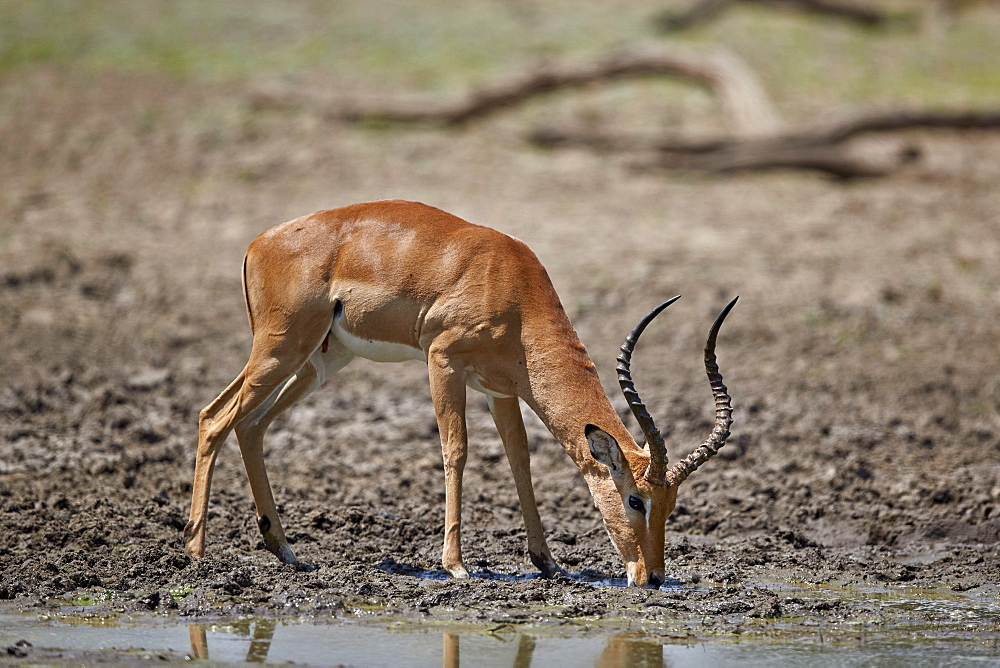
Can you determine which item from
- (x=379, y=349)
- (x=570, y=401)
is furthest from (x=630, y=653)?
(x=379, y=349)

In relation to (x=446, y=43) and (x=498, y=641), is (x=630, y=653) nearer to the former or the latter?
(x=498, y=641)

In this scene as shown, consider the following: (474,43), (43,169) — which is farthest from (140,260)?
(474,43)

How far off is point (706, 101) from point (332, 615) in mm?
13180

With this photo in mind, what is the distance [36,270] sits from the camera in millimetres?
12484

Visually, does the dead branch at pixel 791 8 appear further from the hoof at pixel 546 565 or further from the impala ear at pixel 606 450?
the impala ear at pixel 606 450

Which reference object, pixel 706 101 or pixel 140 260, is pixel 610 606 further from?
pixel 706 101

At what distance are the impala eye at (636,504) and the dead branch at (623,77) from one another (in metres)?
10.7

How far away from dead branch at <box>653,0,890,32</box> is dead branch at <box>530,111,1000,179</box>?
6.33 metres

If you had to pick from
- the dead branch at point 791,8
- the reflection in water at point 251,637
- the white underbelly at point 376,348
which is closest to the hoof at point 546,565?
the white underbelly at point 376,348

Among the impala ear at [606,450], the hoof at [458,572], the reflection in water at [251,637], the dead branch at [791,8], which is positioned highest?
the dead branch at [791,8]

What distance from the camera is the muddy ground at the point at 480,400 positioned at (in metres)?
6.97

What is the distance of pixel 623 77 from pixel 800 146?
3.69 meters

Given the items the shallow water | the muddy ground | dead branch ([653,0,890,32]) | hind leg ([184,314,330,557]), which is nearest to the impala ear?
the muddy ground

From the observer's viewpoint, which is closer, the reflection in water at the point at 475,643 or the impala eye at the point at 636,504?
the reflection in water at the point at 475,643
